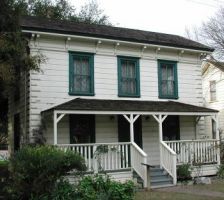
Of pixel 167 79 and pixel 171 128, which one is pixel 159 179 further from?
pixel 167 79

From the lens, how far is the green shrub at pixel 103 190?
34.9 feet

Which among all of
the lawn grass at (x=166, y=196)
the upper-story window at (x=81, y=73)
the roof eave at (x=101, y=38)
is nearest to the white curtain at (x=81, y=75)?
the upper-story window at (x=81, y=73)

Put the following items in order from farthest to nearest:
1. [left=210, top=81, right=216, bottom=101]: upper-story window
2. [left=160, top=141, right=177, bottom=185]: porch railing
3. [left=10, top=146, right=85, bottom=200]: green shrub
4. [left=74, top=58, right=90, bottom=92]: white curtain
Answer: [left=210, top=81, right=216, bottom=101]: upper-story window
[left=74, top=58, right=90, bottom=92]: white curtain
[left=160, top=141, right=177, bottom=185]: porch railing
[left=10, top=146, right=85, bottom=200]: green shrub

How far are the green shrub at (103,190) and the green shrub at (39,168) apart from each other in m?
0.62

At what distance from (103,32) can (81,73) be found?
7.60ft

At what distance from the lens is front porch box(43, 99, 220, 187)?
16328mm

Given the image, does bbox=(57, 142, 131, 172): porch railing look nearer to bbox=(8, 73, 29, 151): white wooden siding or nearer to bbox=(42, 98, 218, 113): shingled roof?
bbox=(42, 98, 218, 113): shingled roof

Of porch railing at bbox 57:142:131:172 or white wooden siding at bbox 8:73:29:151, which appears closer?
porch railing at bbox 57:142:131:172

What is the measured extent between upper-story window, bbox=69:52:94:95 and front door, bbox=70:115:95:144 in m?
1.03

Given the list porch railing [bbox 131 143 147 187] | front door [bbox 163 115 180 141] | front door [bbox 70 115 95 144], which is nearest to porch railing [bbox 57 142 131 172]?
porch railing [bbox 131 143 147 187]

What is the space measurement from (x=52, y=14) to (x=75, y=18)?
2.68 metres

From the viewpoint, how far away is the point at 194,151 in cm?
1866

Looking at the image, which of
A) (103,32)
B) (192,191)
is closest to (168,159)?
(192,191)

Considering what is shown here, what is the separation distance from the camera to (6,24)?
13969 millimetres
